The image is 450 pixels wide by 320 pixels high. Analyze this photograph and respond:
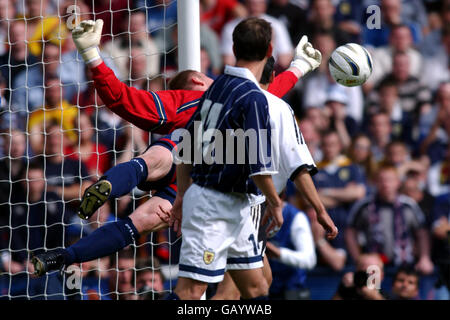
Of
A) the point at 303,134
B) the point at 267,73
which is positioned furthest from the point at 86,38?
the point at 303,134

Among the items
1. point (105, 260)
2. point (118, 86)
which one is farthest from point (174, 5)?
point (118, 86)

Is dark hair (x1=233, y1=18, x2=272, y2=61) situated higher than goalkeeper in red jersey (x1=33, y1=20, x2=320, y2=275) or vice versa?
dark hair (x1=233, y1=18, x2=272, y2=61)

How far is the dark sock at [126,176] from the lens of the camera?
207 inches

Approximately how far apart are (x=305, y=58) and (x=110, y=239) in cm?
167

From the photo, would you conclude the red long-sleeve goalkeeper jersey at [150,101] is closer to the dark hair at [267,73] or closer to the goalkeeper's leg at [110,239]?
the dark hair at [267,73]

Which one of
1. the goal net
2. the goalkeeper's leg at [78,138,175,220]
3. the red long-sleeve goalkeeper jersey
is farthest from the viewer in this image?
the goal net

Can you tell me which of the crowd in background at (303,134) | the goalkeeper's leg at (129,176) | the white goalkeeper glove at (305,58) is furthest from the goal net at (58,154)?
the white goalkeeper glove at (305,58)

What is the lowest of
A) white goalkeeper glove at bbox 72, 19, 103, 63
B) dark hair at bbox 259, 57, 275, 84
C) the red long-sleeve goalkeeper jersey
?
the red long-sleeve goalkeeper jersey

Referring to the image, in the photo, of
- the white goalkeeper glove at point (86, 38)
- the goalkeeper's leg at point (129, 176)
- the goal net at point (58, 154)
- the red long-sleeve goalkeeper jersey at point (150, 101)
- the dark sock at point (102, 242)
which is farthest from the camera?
the goal net at point (58, 154)

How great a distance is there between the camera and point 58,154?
7621 millimetres

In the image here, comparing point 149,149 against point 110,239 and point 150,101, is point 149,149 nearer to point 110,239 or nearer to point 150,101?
point 150,101

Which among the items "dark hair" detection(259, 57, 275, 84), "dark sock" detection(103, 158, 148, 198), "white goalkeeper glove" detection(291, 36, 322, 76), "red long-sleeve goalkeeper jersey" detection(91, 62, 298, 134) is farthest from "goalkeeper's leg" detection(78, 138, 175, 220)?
"white goalkeeper glove" detection(291, 36, 322, 76)

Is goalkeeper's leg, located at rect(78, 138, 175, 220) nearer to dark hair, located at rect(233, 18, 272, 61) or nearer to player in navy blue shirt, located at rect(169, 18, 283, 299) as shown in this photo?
player in navy blue shirt, located at rect(169, 18, 283, 299)

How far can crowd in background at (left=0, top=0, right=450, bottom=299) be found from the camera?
736 cm
